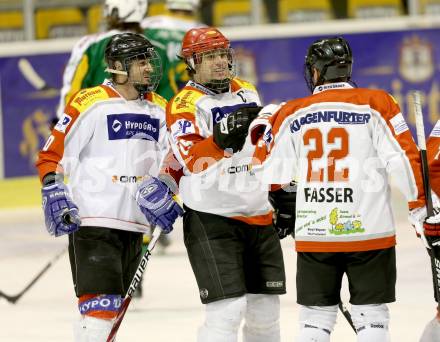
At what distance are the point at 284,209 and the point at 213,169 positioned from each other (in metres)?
0.34

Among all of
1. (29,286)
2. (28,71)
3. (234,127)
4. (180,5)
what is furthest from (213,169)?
(28,71)

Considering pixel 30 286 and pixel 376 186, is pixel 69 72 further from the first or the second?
pixel 376 186

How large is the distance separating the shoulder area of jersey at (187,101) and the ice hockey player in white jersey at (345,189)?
37 cm

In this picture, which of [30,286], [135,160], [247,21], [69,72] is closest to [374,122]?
[135,160]

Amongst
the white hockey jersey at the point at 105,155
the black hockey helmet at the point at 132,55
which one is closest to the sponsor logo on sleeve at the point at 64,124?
the white hockey jersey at the point at 105,155

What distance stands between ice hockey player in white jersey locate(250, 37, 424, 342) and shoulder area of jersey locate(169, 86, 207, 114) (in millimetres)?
370

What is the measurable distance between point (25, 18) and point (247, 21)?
211 cm

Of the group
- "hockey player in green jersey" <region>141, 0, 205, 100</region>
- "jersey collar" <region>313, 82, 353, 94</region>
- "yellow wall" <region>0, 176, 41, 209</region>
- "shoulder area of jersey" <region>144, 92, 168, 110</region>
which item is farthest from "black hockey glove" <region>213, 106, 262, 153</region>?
"yellow wall" <region>0, 176, 41, 209</region>

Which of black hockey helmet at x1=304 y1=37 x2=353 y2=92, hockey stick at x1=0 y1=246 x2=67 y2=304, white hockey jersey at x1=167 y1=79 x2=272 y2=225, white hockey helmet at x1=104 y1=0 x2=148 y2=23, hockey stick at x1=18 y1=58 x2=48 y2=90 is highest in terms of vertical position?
black hockey helmet at x1=304 y1=37 x2=353 y2=92

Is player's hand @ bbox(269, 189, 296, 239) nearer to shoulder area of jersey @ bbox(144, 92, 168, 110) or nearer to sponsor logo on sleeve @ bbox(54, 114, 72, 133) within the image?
shoulder area of jersey @ bbox(144, 92, 168, 110)

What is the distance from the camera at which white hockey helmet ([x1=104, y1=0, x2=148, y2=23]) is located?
630 centimetres

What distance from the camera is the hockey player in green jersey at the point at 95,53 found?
6.17 metres

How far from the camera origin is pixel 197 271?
423 centimetres

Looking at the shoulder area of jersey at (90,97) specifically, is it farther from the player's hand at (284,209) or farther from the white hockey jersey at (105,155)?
the player's hand at (284,209)
